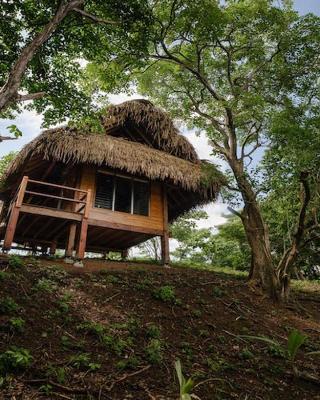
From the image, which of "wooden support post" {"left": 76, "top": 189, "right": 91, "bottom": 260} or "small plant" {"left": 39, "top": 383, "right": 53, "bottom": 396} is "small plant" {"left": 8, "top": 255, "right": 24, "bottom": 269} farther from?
"small plant" {"left": 39, "top": 383, "right": 53, "bottom": 396}

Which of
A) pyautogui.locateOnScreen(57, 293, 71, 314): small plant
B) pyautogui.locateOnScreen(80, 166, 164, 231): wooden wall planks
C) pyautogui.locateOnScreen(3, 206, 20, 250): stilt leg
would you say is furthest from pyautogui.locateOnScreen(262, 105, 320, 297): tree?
pyautogui.locateOnScreen(3, 206, 20, 250): stilt leg

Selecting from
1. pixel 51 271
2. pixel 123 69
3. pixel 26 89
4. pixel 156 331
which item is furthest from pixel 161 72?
pixel 156 331

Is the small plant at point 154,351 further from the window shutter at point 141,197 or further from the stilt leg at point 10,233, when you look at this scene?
the window shutter at point 141,197

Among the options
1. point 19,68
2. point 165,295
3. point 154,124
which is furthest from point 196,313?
point 154,124

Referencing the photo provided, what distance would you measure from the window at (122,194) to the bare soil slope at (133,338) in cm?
380

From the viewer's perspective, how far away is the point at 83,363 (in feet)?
12.9

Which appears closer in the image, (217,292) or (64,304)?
(64,304)

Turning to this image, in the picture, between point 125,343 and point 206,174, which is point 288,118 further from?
point 125,343

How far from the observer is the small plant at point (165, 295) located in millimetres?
6838

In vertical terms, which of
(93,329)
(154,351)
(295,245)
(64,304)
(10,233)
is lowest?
(154,351)

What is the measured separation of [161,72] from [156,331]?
10.1 m

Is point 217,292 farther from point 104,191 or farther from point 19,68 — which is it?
point 19,68

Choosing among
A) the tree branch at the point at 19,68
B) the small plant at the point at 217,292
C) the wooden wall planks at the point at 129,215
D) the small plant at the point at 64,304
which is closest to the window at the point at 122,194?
the wooden wall planks at the point at 129,215

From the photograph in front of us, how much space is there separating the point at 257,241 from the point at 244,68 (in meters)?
6.06
